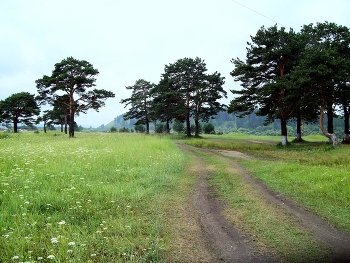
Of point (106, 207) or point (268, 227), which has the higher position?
point (106, 207)

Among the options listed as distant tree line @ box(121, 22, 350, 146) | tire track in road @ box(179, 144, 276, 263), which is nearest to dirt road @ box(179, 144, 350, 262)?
tire track in road @ box(179, 144, 276, 263)

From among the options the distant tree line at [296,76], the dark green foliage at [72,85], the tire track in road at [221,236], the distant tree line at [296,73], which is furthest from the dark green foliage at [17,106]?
the tire track in road at [221,236]

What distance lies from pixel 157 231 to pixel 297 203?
4.92m

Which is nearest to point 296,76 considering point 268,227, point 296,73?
point 296,73

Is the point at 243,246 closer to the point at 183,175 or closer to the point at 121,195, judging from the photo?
the point at 121,195

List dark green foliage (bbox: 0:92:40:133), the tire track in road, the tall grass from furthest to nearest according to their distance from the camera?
dark green foliage (bbox: 0:92:40:133), the tire track in road, the tall grass

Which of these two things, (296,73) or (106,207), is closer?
(106,207)

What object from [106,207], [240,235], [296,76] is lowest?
[240,235]

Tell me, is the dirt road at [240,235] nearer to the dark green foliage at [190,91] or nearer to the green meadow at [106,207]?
the green meadow at [106,207]

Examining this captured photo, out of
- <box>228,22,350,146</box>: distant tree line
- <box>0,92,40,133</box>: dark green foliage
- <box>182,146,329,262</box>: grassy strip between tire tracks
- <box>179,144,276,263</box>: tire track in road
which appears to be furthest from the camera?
<box>0,92,40,133</box>: dark green foliage

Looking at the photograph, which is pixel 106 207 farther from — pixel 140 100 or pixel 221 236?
pixel 140 100

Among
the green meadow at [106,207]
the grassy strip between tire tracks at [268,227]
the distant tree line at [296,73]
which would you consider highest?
the distant tree line at [296,73]

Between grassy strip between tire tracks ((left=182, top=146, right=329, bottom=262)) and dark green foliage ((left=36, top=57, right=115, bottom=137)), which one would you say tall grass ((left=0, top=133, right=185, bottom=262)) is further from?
dark green foliage ((left=36, top=57, right=115, bottom=137))

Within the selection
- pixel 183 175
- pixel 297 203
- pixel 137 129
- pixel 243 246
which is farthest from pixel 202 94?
pixel 137 129
